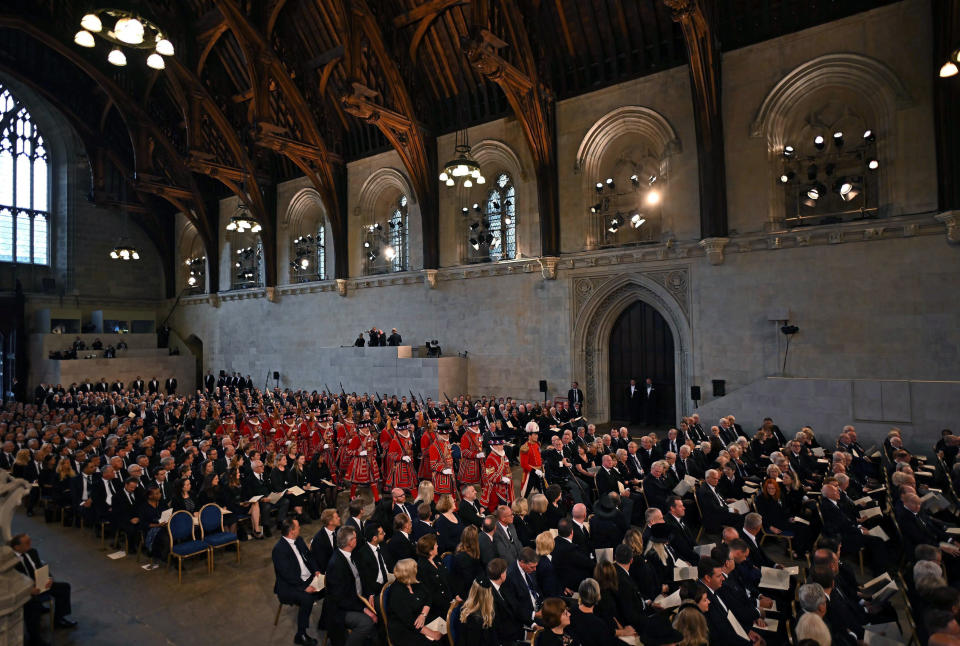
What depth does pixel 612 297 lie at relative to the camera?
57.0 ft

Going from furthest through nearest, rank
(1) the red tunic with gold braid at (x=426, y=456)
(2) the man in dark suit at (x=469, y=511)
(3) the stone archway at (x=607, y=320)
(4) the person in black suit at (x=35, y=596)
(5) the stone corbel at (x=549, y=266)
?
(5) the stone corbel at (x=549, y=266) < (3) the stone archway at (x=607, y=320) < (1) the red tunic with gold braid at (x=426, y=456) < (2) the man in dark suit at (x=469, y=511) < (4) the person in black suit at (x=35, y=596)

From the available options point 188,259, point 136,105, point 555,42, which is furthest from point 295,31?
point 188,259

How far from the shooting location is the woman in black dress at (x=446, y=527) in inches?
246

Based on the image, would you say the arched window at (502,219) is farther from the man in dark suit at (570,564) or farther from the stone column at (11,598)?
the stone column at (11,598)

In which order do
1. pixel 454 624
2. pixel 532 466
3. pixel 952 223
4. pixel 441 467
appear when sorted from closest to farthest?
pixel 454 624, pixel 441 467, pixel 532 466, pixel 952 223

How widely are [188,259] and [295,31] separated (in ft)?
56.6

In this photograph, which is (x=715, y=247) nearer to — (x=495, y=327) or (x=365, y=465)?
(x=495, y=327)

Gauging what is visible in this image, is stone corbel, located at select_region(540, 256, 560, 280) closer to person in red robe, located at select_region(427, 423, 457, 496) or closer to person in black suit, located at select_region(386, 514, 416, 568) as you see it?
person in red robe, located at select_region(427, 423, 457, 496)

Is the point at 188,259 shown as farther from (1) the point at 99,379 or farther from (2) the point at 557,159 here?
(2) the point at 557,159

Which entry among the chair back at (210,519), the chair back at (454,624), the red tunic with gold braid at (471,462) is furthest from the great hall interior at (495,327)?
the red tunic with gold braid at (471,462)

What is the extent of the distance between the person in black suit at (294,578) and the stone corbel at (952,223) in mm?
14371

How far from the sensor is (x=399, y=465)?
992 cm

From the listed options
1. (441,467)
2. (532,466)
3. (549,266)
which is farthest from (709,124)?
(441,467)

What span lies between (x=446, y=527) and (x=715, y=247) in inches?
461
